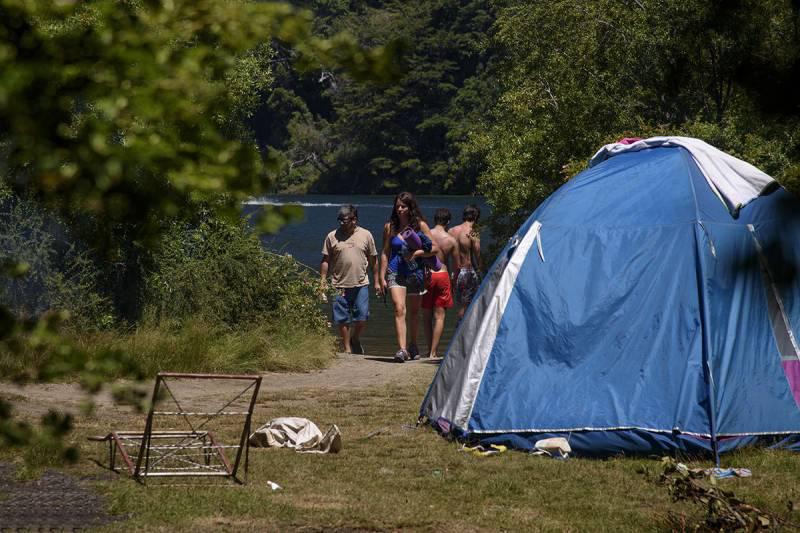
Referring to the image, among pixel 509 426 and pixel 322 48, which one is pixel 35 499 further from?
pixel 322 48

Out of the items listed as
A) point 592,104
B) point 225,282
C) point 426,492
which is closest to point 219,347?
point 225,282

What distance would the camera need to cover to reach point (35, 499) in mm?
7090

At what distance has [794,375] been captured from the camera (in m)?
8.81

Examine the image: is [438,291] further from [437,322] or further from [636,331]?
[636,331]

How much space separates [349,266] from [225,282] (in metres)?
1.50

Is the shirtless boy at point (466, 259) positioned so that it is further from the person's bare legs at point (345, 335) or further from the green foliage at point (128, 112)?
the green foliage at point (128, 112)

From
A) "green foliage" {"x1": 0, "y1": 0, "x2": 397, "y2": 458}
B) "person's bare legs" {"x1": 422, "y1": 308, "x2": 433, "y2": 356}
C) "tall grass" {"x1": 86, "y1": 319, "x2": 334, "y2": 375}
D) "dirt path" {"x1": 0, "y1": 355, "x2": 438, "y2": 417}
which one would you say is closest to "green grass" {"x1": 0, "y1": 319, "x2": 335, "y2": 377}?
"tall grass" {"x1": 86, "y1": 319, "x2": 334, "y2": 375}

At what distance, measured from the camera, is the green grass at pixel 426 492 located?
6.84 meters

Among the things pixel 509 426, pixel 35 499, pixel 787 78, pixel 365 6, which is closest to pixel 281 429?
pixel 509 426

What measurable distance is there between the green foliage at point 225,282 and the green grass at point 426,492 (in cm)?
497

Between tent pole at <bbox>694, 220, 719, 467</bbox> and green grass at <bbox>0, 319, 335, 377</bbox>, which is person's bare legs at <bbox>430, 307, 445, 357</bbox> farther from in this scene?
tent pole at <bbox>694, 220, 719, 467</bbox>

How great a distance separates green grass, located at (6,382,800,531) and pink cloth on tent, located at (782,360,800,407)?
0.51 m

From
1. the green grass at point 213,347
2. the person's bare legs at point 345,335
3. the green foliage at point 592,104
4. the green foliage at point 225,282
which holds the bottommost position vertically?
the person's bare legs at point 345,335

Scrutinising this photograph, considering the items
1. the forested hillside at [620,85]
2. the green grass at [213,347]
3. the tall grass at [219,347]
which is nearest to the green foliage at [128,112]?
the forested hillside at [620,85]
